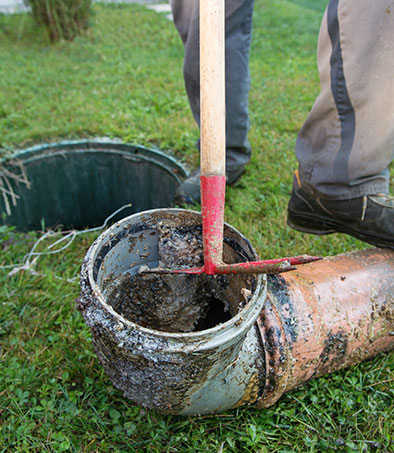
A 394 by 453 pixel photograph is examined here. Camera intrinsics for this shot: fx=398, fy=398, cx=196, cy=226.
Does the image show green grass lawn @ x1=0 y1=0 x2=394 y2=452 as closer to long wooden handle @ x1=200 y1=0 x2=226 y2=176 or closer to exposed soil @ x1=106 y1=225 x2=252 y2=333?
exposed soil @ x1=106 y1=225 x2=252 y2=333

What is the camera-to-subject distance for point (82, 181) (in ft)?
10.6

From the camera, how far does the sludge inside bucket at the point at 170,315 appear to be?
3.19ft

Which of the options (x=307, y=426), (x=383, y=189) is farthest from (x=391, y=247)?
(x=307, y=426)

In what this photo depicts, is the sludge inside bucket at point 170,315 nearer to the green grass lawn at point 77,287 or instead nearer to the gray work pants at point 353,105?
the green grass lawn at point 77,287

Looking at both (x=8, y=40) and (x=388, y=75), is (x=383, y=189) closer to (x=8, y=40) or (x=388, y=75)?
(x=388, y=75)

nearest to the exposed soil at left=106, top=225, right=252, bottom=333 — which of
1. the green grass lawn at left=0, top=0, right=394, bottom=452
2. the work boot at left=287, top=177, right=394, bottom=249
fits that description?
the green grass lawn at left=0, top=0, right=394, bottom=452

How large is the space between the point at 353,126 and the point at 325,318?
74 centimetres

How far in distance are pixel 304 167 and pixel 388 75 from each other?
49 centimetres

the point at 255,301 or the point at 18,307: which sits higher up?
the point at 255,301

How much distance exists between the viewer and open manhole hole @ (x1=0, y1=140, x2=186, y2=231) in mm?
2936

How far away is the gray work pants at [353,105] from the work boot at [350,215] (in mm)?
46

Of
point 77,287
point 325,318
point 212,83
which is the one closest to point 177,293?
point 325,318

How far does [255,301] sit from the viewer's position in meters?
1.06

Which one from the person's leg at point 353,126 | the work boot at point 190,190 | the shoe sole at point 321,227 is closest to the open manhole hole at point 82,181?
the work boot at point 190,190
